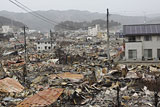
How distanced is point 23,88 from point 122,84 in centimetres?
540

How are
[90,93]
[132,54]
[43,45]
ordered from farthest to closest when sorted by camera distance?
[43,45]
[132,54]
[90,93]

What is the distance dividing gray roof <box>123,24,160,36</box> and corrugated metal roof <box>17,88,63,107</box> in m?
10.2

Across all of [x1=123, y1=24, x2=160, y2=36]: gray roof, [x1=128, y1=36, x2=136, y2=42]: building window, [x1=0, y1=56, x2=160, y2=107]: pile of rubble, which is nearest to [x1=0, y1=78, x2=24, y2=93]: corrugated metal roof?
[x1=0, y1=56, x2=160, y2=107]: pile of rubble

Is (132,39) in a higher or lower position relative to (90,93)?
higher

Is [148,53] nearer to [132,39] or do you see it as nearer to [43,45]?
[132,39]

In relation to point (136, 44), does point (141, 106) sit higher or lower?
lower

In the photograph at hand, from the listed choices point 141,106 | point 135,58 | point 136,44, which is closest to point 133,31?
point 136,44

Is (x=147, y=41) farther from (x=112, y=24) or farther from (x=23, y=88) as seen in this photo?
(x=112, y=24)

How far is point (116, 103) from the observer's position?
7.54 m

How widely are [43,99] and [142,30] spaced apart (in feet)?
38.9

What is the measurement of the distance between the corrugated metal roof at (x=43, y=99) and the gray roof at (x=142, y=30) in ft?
33.5

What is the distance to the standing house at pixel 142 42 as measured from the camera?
1652cm

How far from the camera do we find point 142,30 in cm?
1675

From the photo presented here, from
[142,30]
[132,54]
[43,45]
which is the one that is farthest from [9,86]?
[43,45]
